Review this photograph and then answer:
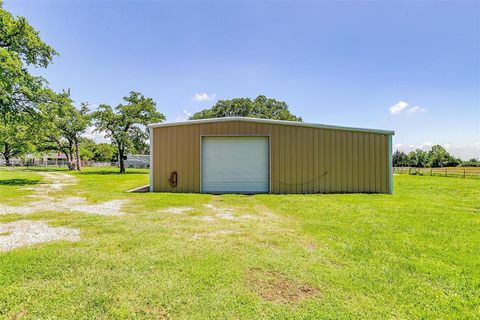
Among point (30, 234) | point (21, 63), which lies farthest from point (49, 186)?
point (30, 234)

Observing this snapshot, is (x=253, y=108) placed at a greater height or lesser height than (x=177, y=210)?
greater

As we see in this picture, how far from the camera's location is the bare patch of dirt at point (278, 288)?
2.16 m

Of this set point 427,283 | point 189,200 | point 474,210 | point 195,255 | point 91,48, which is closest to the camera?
point 427,283

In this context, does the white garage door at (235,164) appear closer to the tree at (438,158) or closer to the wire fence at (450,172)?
the wire fence at (450,172)

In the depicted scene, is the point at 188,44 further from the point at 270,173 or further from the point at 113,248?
the point at 113,248

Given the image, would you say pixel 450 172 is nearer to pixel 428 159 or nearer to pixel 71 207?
pixel 71 207

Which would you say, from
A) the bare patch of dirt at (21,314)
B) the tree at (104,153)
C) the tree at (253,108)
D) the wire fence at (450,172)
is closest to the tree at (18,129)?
the tree at (104,153)

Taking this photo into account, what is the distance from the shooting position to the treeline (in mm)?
49194

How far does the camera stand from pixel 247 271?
266 centimetres

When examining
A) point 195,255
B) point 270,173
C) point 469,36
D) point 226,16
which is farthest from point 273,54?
point 195,255

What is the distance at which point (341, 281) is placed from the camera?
2.45 metres

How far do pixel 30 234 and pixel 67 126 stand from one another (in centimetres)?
2756

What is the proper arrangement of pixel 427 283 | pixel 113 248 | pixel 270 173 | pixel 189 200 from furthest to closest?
pixel 270 173 < pixel 189 200 < pixel 113 248 < pixel 427 283

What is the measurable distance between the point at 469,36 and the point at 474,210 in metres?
8.23
